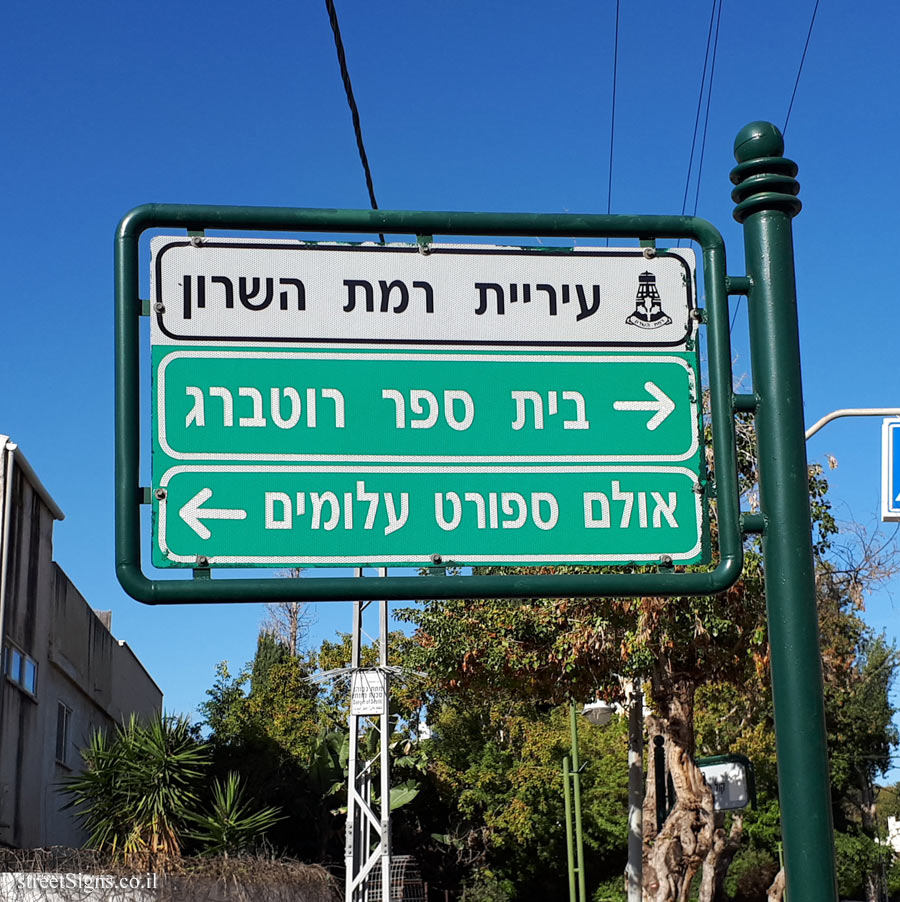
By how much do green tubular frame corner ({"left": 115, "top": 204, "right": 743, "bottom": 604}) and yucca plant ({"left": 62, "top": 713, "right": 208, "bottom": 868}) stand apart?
18.3 metres

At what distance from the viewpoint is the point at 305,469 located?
302cm

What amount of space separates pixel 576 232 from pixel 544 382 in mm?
411

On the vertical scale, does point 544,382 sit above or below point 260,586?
above

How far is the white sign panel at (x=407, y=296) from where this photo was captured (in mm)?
3125

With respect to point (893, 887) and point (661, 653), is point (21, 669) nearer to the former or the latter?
point (661, 653)

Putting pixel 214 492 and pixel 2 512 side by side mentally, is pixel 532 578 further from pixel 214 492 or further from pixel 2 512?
pixel 2 512

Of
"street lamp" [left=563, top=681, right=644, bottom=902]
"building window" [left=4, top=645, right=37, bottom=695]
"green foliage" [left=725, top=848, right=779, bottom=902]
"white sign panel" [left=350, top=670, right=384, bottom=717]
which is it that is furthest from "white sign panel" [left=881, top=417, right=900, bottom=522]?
"green foliage" [left=725, top=848, right=779, bottom=902]

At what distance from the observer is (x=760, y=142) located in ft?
11.0

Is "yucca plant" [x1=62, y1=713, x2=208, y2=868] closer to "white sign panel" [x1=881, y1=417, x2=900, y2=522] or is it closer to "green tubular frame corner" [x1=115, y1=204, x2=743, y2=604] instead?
"white sign panel" [x1=881, y1=417, x2=900, y2=522]

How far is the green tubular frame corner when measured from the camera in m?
2.97

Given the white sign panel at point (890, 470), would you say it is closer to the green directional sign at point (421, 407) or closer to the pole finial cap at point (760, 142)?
the pole finial cap at point (760, 142)

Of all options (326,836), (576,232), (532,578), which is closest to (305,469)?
(532,578)

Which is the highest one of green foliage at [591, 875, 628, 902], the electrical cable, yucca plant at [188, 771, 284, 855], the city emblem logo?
the electrical cable

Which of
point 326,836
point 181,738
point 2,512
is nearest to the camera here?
point 2,512
